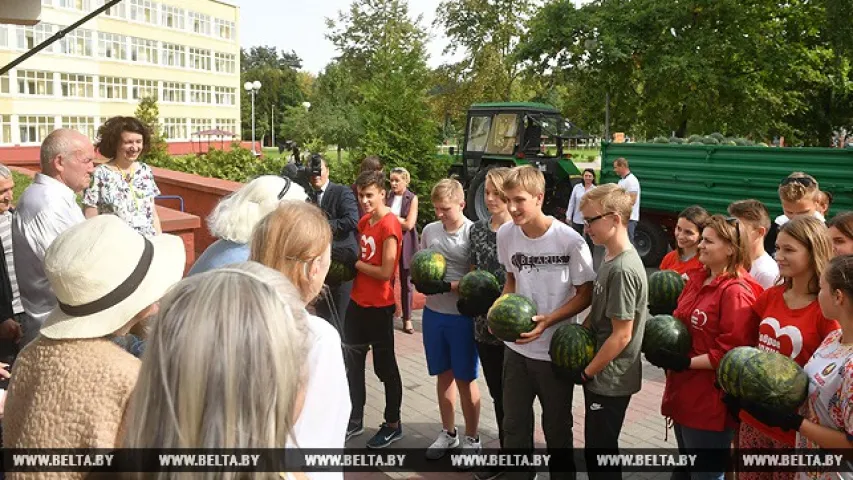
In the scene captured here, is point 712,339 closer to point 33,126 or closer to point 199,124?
point 33,126

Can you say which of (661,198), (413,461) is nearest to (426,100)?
(661,198)

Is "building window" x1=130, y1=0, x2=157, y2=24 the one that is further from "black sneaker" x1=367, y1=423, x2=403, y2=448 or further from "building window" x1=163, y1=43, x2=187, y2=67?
"black sneaker" x1=367, y1=423, x2=403, y2=448

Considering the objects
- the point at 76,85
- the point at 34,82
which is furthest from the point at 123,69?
the point at 34,82

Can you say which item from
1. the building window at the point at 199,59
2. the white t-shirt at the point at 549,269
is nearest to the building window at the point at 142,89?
the building window at the point at 199,59

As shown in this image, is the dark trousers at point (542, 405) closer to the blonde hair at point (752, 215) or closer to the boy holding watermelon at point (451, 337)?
the boy holding watermelon at point (451, 337)

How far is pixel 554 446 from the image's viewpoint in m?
3.97

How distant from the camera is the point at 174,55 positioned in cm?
6106

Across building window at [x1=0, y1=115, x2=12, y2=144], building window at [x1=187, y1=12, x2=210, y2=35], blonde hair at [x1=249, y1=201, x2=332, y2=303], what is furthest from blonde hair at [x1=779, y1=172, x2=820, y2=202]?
building window at [x1=187, y1=12, x2=210, y2=35]

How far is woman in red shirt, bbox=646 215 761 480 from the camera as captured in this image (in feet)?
11.5

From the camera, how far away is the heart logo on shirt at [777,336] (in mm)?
3176

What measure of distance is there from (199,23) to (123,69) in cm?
1101

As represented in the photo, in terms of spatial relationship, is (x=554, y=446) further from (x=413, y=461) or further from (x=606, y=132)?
(x=606, y=132)

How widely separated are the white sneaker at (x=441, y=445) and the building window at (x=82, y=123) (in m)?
53.4

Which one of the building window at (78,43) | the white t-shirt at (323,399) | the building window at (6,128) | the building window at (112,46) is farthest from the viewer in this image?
the building window at (112,46)
